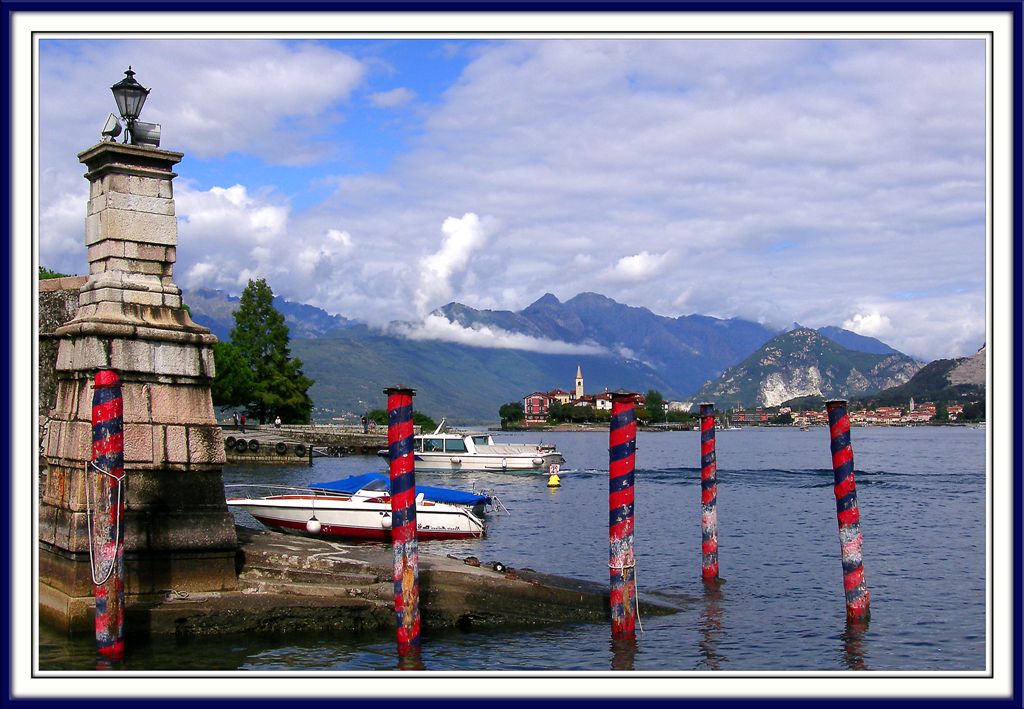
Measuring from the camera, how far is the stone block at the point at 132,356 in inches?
663

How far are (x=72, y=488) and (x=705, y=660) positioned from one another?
35.1ft

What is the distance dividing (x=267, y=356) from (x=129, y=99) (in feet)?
334

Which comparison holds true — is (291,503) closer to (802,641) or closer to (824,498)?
(802,641)

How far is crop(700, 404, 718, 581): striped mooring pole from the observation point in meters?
25.9

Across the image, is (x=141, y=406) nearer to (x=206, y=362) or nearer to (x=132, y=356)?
(x=132, y=356)

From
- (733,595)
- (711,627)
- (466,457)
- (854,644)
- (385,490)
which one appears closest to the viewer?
(854,644)

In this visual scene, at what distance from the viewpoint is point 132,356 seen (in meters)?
16.9

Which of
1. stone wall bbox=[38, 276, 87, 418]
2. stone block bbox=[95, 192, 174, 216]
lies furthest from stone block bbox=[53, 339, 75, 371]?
stone block bbox=[95, 192, 174, 216]

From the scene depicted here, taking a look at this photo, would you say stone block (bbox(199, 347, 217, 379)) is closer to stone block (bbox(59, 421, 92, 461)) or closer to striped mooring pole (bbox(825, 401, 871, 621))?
stone block (bbox(59, 421, 92, 461))

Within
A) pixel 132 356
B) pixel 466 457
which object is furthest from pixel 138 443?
pixel 466 457

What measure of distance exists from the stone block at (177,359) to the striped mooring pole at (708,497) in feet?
41.6

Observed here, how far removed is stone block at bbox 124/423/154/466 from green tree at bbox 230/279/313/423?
98.7 meters

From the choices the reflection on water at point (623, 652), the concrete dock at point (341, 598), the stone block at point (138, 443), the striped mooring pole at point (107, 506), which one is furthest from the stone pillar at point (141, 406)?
the reflection on water at point (623, 652)
